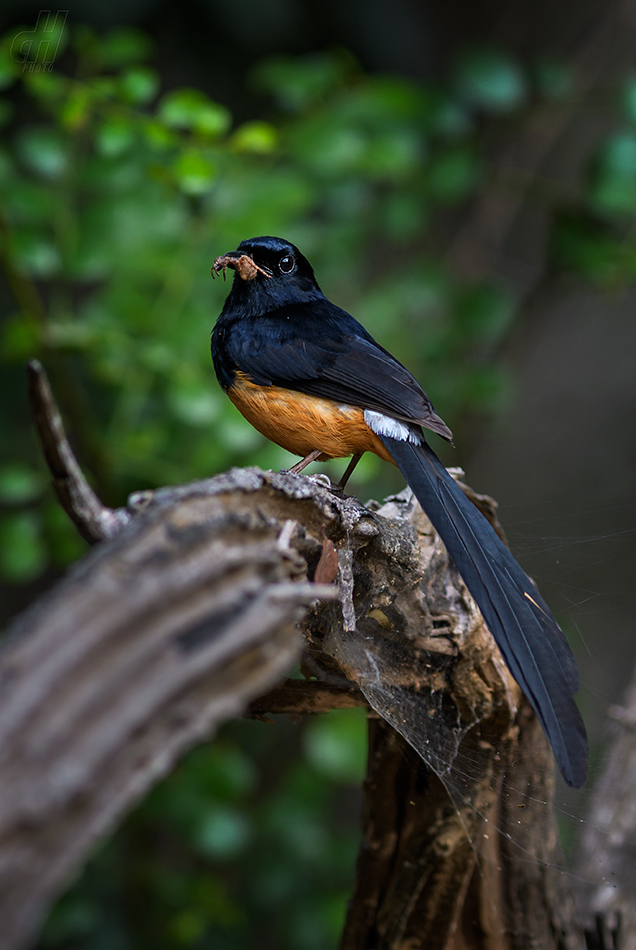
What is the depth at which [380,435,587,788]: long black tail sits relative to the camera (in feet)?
3.66

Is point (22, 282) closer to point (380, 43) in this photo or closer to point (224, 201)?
point (224, 201)

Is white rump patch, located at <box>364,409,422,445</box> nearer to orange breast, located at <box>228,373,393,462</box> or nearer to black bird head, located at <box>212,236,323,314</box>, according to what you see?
orange breast, located at <box>228,373,393,462</box>

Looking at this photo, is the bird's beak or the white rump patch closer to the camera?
the white rump patch

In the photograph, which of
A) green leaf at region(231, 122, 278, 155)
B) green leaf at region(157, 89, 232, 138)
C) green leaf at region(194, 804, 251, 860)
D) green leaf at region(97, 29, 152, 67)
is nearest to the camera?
green leaf at region(157, 89, 232, 138)

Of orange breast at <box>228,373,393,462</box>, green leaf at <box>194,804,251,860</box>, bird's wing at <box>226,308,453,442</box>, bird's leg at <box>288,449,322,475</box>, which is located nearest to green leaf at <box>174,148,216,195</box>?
bird's wing at <box>226,308,453,442</box>

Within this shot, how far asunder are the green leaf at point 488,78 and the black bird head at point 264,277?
46.0 inches

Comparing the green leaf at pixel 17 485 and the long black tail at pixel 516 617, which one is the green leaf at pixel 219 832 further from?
the long black tail at pixel 516 617

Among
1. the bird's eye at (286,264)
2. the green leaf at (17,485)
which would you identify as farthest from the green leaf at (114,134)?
the green leaf at (17,485)

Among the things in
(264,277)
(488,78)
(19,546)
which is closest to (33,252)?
(264,277)

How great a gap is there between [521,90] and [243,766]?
248cm

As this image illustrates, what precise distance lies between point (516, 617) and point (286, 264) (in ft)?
3.90

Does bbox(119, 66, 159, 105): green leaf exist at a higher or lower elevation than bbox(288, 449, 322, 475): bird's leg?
higher

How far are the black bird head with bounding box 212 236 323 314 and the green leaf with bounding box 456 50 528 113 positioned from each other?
1168 millimetres

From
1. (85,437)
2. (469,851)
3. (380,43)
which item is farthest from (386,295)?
(469,851)
